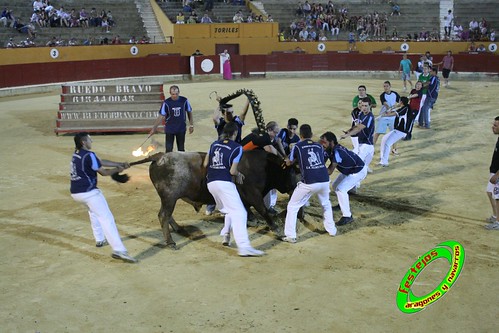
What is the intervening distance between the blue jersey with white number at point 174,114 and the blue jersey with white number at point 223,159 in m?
4.07

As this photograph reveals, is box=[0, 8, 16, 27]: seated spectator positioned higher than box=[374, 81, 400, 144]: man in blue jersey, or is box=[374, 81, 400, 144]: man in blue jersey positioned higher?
box=[0, 8, 16, 27]: seated spectator

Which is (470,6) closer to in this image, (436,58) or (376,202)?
(436,58)

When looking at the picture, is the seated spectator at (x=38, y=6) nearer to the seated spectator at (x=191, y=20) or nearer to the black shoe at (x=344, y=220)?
the seated spectator at (x=191, y=20)

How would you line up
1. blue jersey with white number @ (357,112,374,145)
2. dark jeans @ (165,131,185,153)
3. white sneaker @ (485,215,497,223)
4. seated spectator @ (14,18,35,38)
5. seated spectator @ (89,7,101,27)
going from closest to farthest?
white sneaker @ (485,215,497,223), blue jersey with white number @ (357,112,374,145), dark jeans @ (165,131,185,153), seated spectator @ (14,18,35,38), seated spectator @ (89,7,101,27)

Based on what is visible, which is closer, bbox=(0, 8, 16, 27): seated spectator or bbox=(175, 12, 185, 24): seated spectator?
bbox=(0, 8, 16, 27): seated spectator

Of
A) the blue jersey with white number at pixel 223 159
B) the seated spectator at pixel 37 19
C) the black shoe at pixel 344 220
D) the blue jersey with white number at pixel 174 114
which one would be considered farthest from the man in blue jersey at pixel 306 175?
the seated spectator at pixel 37 19

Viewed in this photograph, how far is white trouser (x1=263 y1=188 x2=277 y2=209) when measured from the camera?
33.1ft

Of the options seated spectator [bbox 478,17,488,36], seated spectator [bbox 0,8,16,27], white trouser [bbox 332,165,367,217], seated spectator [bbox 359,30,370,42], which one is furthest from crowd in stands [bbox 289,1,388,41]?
white trouser [bbox 332,165,367,217]

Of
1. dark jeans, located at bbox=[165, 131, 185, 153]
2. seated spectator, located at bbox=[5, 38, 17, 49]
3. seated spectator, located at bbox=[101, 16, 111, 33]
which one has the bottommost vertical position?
dark jeans, located at bbox=[165, 131, 185, 153]

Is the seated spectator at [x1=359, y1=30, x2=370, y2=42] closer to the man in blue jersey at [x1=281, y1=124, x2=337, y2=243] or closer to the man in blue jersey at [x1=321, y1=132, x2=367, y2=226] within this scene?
the man in blue jersey at [x1=321, y1=132, x2=367, y2=226]

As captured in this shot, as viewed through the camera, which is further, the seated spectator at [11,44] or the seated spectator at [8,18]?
the seated spectator at [8,18]

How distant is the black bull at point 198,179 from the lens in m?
8.79

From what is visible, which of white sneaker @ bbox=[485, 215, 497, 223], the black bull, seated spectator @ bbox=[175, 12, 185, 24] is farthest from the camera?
seated spectator @ bbox=[175, 12, 185, 24]

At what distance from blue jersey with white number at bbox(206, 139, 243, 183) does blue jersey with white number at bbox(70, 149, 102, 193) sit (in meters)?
1.52
